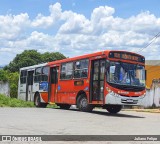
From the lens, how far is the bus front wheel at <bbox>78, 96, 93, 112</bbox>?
20.8m

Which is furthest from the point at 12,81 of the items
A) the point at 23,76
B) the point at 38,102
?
the point at 38,102

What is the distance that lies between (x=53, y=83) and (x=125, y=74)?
6.78m

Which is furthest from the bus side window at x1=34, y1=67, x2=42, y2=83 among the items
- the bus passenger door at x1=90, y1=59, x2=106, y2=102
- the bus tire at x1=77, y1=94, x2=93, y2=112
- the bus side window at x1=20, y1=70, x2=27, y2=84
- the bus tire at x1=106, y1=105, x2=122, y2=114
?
the bus passenger door at x1=90, y1=59, x2=106, y2=102

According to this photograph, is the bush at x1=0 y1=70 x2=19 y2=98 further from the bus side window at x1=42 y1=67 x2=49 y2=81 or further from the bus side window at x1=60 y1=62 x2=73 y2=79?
the bus side window at x1=60 y1=62 x2=73 y2=79

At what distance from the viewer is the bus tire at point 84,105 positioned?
2077 cm

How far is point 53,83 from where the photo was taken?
24844mm

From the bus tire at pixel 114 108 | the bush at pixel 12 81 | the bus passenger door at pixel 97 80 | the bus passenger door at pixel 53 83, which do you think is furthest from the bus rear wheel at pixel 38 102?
the bush at pixel 12 81

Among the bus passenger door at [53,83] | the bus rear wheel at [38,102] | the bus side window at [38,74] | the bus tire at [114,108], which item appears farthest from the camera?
the bus side window at [38,74]

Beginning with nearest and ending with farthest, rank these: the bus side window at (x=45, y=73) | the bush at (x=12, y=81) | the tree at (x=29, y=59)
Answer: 1. the bus side window at (x=45, y=73)
2. the bush at (x=12, y=81)
3. the tree at (x=29, y=59)

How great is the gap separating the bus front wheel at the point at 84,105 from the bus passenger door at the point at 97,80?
681mm

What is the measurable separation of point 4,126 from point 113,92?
26.1 ft

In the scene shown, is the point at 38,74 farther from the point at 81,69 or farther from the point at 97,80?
the point at 97,80

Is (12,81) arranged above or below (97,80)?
above

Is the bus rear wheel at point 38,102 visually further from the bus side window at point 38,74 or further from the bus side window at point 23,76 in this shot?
the bus side window at point 23,76
